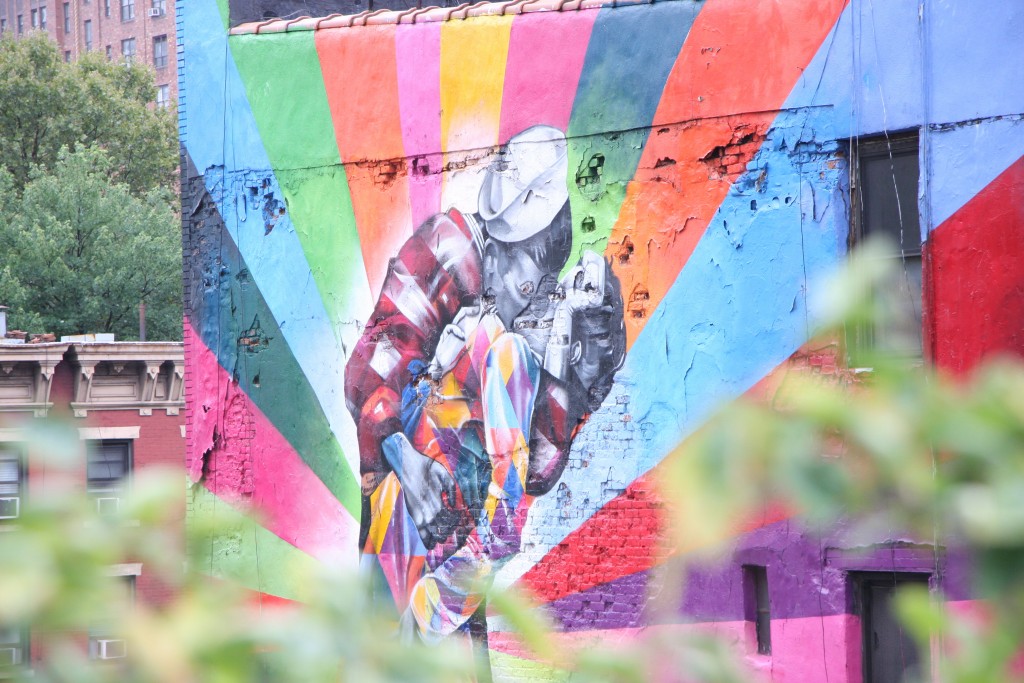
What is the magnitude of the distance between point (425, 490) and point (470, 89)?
3.20 m

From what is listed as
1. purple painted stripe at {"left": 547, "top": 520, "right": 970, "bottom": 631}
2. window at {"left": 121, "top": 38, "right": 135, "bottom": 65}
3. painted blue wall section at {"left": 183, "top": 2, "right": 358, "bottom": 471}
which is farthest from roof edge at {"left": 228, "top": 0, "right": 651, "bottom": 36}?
window at {"left": 121, "top": 38, "right": 135, "bottom": 65}

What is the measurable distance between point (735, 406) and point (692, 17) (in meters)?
8.22

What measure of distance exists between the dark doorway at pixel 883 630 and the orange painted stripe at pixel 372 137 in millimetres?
4562

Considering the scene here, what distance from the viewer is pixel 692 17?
31.3ft

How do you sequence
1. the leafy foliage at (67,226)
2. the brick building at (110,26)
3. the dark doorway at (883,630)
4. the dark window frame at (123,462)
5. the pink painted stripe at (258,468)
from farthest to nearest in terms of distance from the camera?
the brick building at (110,26) → the leafy foliage at (67,226) → the dark window frame at (123,462) → the pink painted stripe at (258,468) → the dark doorway at (883,630)

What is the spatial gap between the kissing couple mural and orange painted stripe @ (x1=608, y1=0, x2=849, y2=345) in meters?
0.34

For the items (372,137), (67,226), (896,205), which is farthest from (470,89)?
(67,226)

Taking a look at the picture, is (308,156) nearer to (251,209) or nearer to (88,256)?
(251,209)

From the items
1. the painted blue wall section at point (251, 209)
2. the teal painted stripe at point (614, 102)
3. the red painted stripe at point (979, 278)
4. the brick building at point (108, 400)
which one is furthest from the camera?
the brick building at point (108, 400)

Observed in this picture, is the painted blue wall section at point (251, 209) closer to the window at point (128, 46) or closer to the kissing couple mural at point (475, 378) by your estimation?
the kissing couple mural at point (475, 378)

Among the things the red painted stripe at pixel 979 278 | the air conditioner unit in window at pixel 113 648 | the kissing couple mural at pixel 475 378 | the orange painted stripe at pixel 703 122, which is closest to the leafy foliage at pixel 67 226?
the air conditioner unit in window at pixel 113 648

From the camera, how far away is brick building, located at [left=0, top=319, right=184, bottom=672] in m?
23.8

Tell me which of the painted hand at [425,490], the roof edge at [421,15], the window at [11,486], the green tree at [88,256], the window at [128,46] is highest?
the window at [128,46]

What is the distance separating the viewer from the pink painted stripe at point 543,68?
32.9 feet
